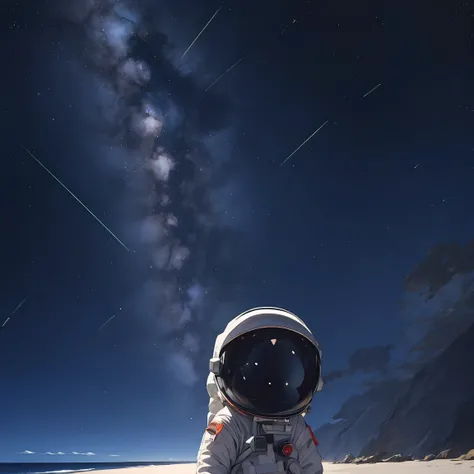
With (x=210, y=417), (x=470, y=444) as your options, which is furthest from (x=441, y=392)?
(x=210, y=417)

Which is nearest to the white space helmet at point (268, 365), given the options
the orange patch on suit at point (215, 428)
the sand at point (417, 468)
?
the orange patch on suit at point (215, 428)

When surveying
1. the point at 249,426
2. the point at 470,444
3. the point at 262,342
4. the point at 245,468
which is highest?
the point at 470,444

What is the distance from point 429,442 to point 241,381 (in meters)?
42.2

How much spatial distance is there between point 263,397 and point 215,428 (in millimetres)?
334

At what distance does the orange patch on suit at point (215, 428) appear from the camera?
2288 millimetres

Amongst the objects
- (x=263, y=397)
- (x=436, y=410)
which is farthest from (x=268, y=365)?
(x=436, y=410)

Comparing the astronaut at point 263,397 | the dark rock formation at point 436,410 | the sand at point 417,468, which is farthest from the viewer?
the dark rock formation at point 436,410

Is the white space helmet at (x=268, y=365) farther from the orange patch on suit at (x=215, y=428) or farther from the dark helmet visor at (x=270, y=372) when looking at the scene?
the orange patch on suit at (x=215, y=428)

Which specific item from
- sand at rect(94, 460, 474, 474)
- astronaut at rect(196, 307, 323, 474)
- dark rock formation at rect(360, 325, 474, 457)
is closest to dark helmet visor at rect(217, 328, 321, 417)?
astronaut at rect(196, 307, 323, 474)

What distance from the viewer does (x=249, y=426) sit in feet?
7.74

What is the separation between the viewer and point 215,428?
2309mm

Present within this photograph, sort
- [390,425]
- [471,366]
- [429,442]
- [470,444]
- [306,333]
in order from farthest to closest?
[390,425], [471,366], [429,442], [470,444], [306,333]

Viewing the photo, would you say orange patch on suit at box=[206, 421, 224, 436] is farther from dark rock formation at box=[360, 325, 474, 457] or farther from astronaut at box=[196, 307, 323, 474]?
dark rock formation at box=[360, 325, 474, 457]

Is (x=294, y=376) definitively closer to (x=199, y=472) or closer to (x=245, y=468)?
(x=245, y=468)
